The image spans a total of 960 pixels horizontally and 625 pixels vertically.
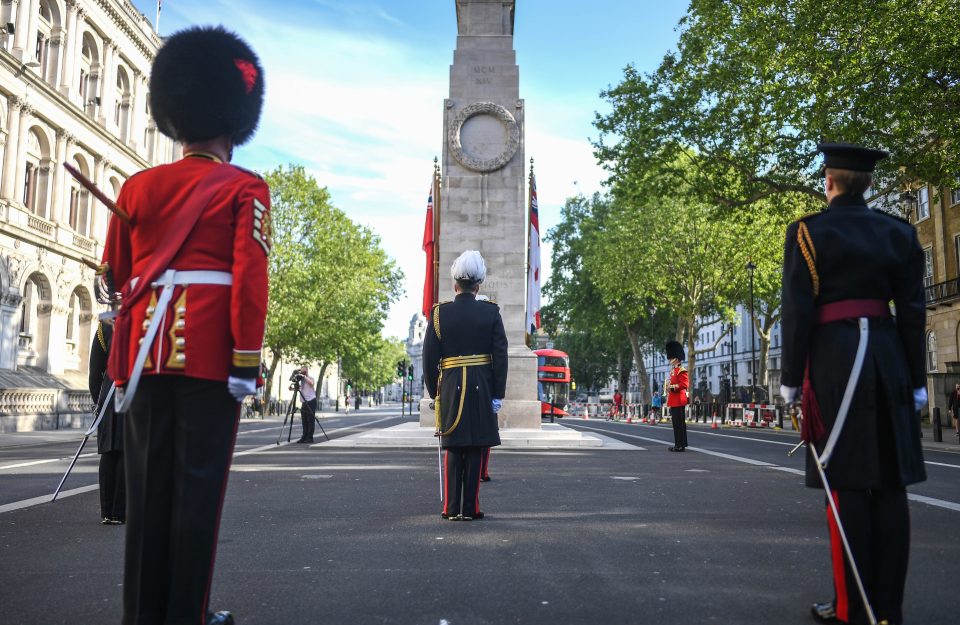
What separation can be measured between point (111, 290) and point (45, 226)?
110 ft

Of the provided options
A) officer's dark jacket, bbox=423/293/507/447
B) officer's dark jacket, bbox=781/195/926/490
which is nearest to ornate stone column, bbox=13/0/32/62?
officer's dark jacket, bbox=423/293/507/447

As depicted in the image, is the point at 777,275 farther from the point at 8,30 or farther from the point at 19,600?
the point at 19,600

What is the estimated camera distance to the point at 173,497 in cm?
308

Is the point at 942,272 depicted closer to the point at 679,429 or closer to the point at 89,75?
the point at 679,429

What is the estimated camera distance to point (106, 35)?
38.8 m

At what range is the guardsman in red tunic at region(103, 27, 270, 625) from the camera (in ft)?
10.00

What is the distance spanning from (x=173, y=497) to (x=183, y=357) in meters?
0.51

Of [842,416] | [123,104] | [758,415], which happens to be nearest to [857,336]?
[842,416]

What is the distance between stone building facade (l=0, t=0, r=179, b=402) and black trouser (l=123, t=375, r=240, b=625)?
26.5 meters

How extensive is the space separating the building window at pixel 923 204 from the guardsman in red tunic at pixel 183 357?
135 ft

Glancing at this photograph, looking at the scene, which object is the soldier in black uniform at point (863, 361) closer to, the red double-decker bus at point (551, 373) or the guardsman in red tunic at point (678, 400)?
the guardsman in red tunic at point (678, 400)

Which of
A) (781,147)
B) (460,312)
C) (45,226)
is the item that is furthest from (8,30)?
(460,312)

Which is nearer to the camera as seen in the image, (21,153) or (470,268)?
(470,268)

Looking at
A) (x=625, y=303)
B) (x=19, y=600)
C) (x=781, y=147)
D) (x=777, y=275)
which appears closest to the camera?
(x=19, y=600)
